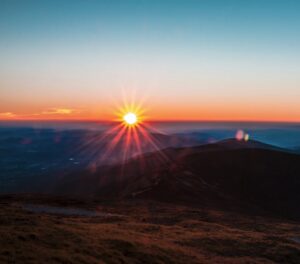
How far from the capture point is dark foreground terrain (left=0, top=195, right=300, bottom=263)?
18.1m

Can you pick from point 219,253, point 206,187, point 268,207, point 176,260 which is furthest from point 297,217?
point 176,260

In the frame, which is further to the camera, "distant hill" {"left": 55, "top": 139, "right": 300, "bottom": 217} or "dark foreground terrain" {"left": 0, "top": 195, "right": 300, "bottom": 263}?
"distant hill" {"left": 55, "top": 139, "right": 300, "bottom": 217}

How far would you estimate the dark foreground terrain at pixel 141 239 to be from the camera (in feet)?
59.4

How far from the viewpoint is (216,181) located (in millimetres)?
63281

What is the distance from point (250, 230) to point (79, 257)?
17460 mm

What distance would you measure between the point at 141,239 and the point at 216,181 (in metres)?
42.1

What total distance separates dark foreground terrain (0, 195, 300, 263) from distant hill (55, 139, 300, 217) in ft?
54.1

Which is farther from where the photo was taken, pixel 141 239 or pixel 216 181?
pixel 216 181

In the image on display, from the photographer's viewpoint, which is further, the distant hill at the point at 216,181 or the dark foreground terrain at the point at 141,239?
the distant hill at the point at 216,181

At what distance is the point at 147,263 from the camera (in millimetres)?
19062

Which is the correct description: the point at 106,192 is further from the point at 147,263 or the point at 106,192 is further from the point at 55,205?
the point at 147,263

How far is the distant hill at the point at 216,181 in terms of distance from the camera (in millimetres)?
52844

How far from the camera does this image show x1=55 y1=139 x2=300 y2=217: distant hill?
52.8m

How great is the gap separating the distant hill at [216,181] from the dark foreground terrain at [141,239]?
16.5 m
